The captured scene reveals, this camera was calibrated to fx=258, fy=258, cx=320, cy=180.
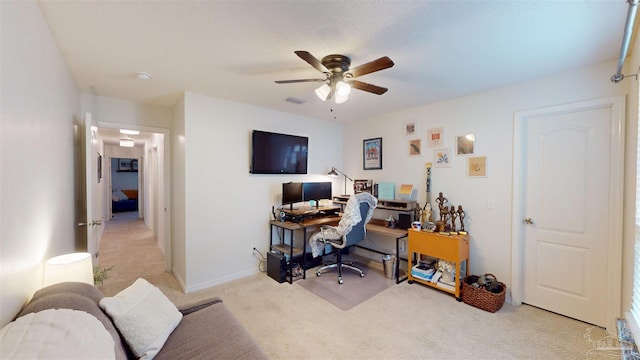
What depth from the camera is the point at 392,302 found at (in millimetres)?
2844

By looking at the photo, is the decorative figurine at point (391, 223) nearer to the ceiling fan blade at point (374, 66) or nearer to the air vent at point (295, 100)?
the air vent at point (295, 100)

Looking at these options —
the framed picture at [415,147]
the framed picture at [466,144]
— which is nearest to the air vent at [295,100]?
the framed picture at [415,147]

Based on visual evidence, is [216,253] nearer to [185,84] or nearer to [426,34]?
[185,84]

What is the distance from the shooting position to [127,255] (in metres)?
4.47

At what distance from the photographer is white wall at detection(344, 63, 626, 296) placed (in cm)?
244

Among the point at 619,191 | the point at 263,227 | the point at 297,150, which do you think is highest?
the point at 297,150

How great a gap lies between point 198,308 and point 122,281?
2.41 meters

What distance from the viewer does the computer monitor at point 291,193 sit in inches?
148

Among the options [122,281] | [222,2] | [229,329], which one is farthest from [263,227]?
[222,2]

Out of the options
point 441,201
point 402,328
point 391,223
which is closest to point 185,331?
point 402,328

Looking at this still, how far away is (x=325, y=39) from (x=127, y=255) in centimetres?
485

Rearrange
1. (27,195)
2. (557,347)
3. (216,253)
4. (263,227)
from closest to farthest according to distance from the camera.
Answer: (27,195) < (557,347) < (216,253) < (263,227)

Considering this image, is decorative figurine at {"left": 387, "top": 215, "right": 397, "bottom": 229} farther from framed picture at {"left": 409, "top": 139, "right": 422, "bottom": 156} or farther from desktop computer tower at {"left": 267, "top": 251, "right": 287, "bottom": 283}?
desktop computer tower at {"left": 267, "top": 251, "right": 287, "bottom": 283}

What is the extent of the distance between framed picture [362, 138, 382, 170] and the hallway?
134 inches
